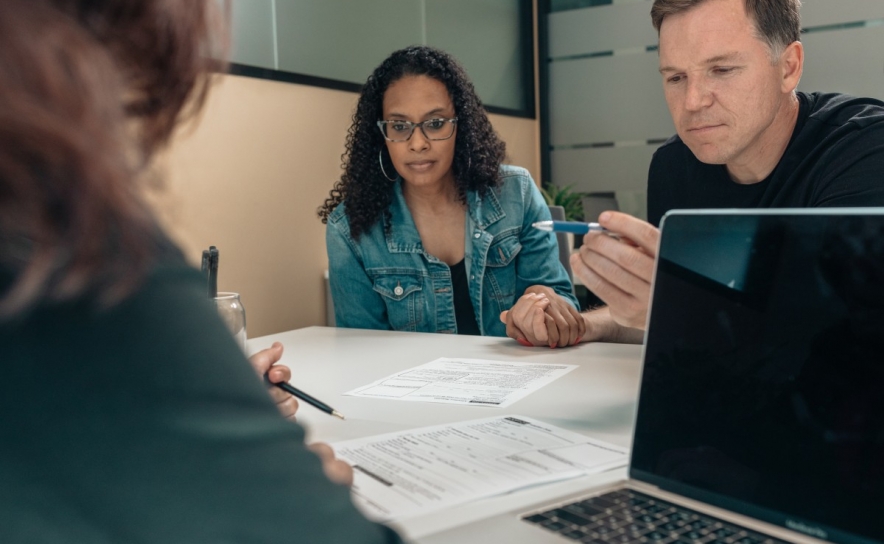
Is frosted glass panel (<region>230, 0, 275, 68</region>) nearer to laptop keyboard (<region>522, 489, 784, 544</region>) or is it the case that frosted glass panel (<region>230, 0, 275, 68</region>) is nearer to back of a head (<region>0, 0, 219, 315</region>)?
laptop keyboard (<region>522, 489, 784, 544</region>)

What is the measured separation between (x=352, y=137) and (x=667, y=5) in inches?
38.9

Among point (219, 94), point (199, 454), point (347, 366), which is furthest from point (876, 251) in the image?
point (219, 94)

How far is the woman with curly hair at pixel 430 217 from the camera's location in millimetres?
1922

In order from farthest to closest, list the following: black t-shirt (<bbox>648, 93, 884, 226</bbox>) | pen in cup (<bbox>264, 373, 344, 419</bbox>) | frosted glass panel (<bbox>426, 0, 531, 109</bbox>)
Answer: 1. frosted glass panel (<bbox>426, 0, 531, 109</bbox>)
2. black t-shirt (<bbox>648, 93, 884, 226</bbox>)
3. pen in cup (<bbox>264, 373, 344, 419</bbox>)

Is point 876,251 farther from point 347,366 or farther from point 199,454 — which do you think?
point 347,366

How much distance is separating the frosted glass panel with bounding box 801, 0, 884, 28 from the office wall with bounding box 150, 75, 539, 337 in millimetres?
2069

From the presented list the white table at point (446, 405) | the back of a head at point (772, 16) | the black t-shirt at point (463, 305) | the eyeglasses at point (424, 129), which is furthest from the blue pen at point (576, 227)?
the eyeglasses at point (424, 129)

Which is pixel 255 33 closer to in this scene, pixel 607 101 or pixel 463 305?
pixel 463 305

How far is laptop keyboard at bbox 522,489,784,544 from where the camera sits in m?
0.58

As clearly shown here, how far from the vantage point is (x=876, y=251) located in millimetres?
568

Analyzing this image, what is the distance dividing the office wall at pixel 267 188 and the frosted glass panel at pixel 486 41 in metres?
0.96

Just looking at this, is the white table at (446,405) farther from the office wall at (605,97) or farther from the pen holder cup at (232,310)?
the office wall at (605,97)

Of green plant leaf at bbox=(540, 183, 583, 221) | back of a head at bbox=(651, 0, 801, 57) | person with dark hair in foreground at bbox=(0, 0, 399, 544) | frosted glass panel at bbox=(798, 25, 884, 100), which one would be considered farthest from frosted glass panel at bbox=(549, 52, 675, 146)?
person with dark hair in foreground at bbox=(0, 0, 399, 544)

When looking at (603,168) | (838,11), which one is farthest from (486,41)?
(838,11)
